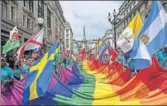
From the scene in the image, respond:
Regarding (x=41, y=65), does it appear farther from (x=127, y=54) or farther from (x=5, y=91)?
(x=127, y=54)

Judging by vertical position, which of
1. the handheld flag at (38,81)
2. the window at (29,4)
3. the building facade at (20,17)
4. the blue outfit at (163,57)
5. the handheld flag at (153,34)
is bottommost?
the handheld flag at (38,81)

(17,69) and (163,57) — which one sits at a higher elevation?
(163,57)

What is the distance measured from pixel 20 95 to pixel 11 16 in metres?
27.5

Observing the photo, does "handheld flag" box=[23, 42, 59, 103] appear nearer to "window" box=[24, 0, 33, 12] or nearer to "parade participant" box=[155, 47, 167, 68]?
"parade participant" box=[155, 47, 167, 68]

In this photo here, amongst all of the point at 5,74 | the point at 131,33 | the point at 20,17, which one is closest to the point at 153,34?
the point at 131,33

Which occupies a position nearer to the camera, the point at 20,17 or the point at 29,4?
the point at 20,17

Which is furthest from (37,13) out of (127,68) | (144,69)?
(144,69)

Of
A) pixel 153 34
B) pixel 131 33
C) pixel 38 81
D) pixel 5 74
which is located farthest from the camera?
pixel 131 33

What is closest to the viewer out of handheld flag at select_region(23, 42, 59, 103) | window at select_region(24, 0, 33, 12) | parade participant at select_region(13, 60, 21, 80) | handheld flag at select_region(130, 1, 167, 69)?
handheld flag at select_region(23, 42, 59, 103)

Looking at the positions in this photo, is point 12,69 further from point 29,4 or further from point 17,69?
point 29,4

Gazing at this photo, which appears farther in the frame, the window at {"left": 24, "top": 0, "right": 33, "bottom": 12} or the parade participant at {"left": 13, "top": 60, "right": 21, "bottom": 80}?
the window at {"left": 24, "top": 0, "right": 33, "bottom": 12}

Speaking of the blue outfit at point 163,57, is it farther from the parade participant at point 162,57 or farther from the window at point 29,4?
the window at point 29,4

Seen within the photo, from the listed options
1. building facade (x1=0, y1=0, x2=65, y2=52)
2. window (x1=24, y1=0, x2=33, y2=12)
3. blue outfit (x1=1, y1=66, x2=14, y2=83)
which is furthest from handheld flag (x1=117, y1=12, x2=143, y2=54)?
window (x1=24, y1=0, x2=33, y2=12)


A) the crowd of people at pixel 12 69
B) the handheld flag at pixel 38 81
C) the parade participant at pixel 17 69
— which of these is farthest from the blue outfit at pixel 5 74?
the parade participant at pixel 17 69
